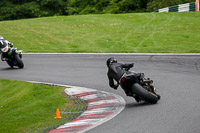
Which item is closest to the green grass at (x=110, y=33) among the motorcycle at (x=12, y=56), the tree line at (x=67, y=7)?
the motorcycle at (x=12, y=56)

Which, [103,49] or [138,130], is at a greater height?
[138,130]

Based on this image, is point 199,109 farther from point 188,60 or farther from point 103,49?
point 103,49

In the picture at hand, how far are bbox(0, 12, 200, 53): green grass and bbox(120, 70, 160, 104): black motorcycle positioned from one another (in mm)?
10202

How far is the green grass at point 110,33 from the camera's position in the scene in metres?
22.5

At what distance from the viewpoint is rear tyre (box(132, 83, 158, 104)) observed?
962 centimetres

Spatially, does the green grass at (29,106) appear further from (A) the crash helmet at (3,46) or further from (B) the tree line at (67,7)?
(B) the tree line at (67,7)

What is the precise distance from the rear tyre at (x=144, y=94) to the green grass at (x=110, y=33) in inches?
417

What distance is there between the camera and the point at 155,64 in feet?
55.4

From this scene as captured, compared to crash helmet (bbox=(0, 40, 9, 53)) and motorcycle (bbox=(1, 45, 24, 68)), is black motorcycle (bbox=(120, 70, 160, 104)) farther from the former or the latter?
crash helmet (bbox=(0, 40, 9, 53))

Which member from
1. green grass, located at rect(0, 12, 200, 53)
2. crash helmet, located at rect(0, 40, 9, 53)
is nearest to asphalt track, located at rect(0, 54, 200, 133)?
crash helmet, located at rect(0, 40, 9, 53)

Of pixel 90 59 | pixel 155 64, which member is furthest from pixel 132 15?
pixel 155 64

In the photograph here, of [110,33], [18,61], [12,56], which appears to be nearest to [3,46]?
[12,56]

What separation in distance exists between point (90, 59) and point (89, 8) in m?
33.1

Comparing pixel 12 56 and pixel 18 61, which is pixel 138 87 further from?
pixel 12 56
